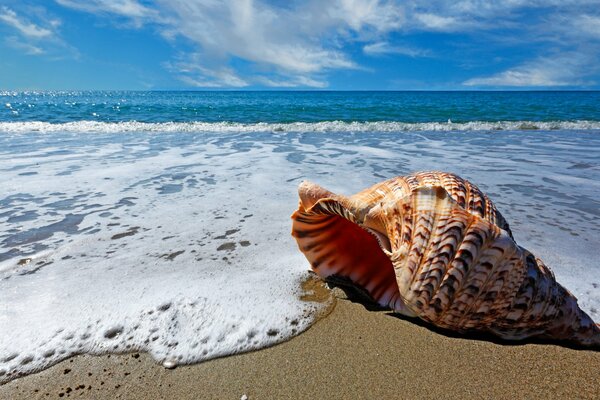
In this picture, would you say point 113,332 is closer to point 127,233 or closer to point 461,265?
point 127,233

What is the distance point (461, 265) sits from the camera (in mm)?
1468

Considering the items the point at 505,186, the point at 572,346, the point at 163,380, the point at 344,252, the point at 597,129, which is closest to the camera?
the point at 163,380

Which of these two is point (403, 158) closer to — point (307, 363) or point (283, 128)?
point (307, 363)

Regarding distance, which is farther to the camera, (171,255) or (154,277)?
(171,255)

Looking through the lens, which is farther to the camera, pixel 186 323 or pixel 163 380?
pixel 186 323

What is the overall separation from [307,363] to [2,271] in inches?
89.8

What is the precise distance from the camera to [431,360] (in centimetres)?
175

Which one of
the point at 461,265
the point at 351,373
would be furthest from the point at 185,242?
the point at 461,265

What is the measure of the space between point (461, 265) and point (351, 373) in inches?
28.1

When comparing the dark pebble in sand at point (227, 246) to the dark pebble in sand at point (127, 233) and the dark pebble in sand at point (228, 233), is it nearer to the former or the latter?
the dark pebble in sand at point (228, 233)

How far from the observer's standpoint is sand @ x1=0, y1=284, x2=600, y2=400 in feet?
5.18

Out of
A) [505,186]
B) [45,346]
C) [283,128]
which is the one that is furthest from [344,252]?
[283,128]

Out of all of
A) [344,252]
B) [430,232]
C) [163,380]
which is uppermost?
[430,232]

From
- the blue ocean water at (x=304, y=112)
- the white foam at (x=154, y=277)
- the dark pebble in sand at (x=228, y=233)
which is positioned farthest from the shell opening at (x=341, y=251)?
the blue ocean water at (x=304, y=112)
